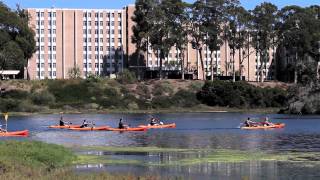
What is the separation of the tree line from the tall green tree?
98.6 ft

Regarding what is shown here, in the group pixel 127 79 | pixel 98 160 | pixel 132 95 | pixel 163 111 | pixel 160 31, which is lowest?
pixel 163 111

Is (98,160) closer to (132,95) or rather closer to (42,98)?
(42,98)

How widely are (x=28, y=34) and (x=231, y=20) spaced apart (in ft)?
176

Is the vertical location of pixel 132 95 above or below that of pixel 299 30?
below

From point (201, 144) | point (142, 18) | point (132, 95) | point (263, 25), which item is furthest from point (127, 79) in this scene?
point (201, 144)

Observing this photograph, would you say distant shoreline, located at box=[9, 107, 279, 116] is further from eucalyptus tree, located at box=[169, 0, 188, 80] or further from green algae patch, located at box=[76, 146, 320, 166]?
green algae patch, located at box=[76, 146, 320, 166]

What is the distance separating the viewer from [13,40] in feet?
555

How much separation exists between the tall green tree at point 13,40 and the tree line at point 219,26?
30.0 metres

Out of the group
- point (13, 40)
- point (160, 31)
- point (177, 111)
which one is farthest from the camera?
point (160, 31)

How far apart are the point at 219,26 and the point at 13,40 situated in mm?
53973

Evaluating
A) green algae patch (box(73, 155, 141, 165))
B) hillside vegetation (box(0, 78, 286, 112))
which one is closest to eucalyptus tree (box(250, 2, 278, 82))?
hillside vegetation (box(0, 78, 286, 112))

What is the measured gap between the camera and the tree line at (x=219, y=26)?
17962cm

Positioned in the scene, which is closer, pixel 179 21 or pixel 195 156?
pixel 195 156

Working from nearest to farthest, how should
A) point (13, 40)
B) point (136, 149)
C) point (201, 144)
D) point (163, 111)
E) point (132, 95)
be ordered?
point (136, 149) < point (201, 144) < point (163, 111) < point (13, 40) < point (132, 95)
